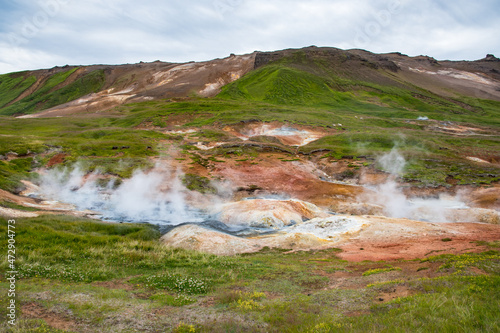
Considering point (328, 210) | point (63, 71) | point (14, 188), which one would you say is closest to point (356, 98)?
point (328, 210)

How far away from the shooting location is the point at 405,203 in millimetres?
33375

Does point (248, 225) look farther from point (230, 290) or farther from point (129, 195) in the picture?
point (129, 195)

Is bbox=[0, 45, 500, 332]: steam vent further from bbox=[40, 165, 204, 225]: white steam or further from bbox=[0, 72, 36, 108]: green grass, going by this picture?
bbox=[0, 72, 36, 108]: green grass

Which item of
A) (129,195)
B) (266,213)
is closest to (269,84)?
(129,195)

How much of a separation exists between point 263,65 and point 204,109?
77762mm

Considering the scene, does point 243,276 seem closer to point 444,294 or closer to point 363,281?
point 363,281

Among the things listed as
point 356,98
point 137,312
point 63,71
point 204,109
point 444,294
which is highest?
point 63,71

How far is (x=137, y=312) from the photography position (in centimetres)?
983

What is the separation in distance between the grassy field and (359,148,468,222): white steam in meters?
12.6

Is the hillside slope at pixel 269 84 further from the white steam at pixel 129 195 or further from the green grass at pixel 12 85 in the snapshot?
the white steam at pixel 129 195

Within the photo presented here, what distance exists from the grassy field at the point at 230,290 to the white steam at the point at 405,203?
41.4ft

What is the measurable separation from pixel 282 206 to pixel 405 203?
14.6 m

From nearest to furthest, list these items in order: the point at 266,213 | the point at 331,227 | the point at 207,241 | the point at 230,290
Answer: the point at 230,290, the point at 207,241, the point at 331,227, the point at 266,213

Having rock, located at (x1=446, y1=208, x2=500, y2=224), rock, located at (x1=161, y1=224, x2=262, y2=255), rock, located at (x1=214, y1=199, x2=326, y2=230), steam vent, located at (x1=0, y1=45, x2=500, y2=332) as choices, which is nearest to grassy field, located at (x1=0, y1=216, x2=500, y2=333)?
steam vent, located at (x1=0, y1=45, x2=500, y2=332)
